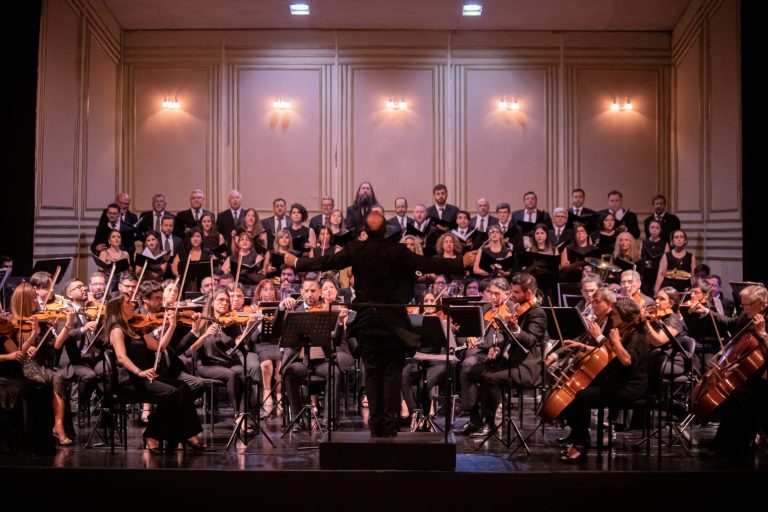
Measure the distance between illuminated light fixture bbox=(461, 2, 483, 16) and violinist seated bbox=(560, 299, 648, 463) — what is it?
659cm

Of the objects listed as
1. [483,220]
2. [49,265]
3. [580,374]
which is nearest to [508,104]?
[483,220]

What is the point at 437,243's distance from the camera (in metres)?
9.12

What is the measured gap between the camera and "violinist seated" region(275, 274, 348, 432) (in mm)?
6789

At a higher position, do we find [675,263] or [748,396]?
[675,263]

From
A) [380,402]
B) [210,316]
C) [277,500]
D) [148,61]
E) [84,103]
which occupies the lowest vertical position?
[277,500]

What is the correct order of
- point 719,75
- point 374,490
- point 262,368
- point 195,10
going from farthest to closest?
point 195,10 < point 719,75 < point 262,368 < point 374,490

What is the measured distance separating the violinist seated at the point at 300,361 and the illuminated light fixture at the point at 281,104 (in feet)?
18.0

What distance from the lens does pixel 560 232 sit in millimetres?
9797

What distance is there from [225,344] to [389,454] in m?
2.24

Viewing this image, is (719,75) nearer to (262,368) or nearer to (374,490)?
(262,368)

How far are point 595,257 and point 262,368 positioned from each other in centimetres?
377

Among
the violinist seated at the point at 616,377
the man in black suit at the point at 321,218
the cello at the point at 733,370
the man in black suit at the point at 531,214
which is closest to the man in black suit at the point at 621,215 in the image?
the man in black suit at the point at 531,214

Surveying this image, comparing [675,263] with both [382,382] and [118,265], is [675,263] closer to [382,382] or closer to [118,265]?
[382,382]

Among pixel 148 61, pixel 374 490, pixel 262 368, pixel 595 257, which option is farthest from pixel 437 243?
pixel 148 61
